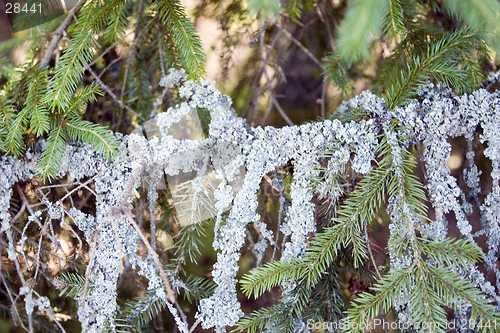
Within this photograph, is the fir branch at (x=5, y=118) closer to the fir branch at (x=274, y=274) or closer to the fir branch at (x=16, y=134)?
the fir branch at (x=16, y=134)

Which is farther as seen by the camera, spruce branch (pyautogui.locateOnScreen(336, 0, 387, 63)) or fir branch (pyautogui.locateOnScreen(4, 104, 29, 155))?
fir branch (pyautogui.locateOnScreen(4, 104, 29, 155))

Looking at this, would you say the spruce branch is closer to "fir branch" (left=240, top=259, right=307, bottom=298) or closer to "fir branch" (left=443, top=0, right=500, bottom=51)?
"fir branch" (left=443, top=0, right=500, bottom=51)

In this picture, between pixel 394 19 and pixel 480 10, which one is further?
pixel 394 19

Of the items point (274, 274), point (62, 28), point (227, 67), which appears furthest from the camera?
point (227, 67)

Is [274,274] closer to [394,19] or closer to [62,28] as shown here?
[394,19]

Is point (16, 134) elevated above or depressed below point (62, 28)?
below

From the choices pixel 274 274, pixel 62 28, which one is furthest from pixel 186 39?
pixel 274 274

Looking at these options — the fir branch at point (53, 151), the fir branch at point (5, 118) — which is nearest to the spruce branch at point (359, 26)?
the fir branch at point (53, 151)

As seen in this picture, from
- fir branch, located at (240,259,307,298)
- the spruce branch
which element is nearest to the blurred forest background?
the spruce branch

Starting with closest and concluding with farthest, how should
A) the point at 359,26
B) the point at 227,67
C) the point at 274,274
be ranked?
the point at 359,26 → the point at 274,274 → the point at 227,67

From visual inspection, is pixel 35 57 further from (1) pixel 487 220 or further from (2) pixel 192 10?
(1) pixel 487 220

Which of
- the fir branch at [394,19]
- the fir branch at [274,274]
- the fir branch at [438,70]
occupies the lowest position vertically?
the fir branch at [274,274]

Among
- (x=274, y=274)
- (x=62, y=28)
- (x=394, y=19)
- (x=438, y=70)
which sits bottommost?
(x=274, y=274)

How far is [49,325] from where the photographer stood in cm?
109
